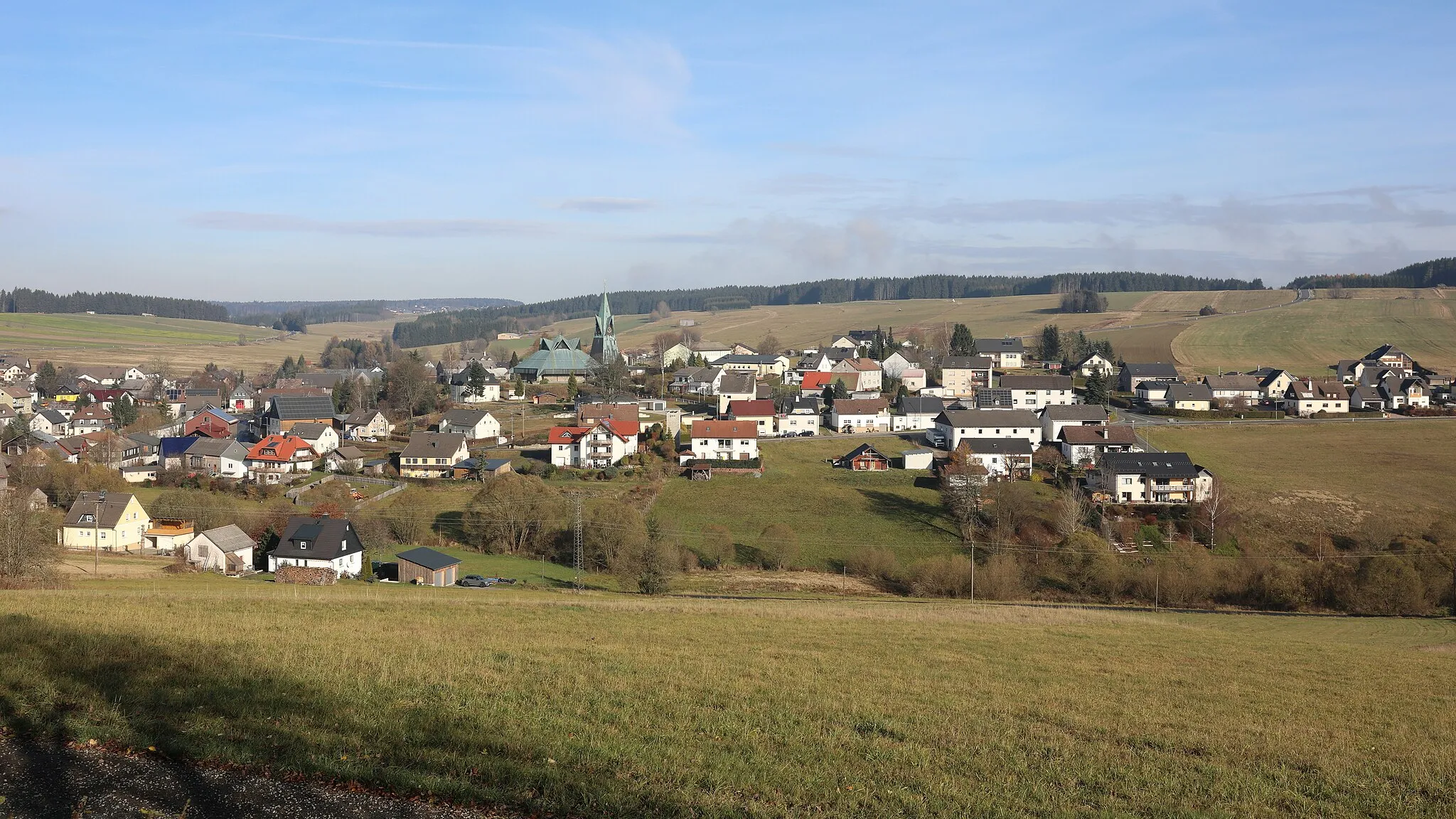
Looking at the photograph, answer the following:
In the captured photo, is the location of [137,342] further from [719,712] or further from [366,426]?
[719,712]

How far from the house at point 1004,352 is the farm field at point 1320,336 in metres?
15.0

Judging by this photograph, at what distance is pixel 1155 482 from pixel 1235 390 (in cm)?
2973

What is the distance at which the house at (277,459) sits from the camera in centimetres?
5497

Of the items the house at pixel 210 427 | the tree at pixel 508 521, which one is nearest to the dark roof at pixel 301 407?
the house at pixel 210 427

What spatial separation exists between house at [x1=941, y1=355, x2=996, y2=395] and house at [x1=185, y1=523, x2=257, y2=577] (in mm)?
58448

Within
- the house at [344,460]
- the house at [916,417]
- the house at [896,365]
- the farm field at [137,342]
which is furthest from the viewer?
the farm field at [137,342]

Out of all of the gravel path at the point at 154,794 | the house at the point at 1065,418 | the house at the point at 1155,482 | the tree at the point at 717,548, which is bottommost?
the tree at the point at 717,548

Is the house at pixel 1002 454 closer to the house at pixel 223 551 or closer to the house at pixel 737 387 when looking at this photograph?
the house at pixel 737 387

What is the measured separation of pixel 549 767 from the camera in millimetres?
7938

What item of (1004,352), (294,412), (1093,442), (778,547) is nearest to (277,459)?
(294,412)

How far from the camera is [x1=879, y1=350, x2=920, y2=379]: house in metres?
88.8

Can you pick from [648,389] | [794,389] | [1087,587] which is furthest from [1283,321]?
[1087,587]

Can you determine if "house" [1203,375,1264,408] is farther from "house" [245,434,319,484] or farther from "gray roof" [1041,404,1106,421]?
"house" [245,434,319,484]

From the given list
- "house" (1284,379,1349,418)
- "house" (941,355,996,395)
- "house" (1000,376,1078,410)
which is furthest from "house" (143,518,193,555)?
"house" (1284,379,1349,418)
